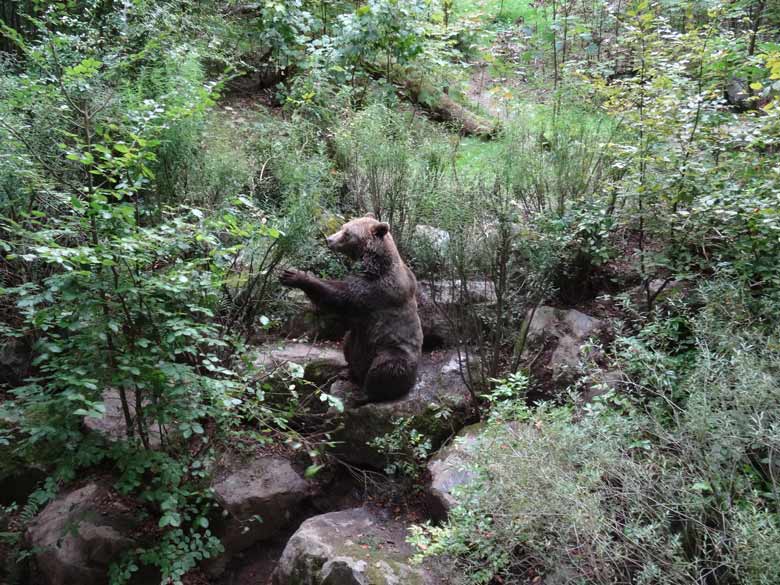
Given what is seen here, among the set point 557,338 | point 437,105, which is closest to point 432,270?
point 557,338

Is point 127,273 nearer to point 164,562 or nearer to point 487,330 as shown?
point 164,562

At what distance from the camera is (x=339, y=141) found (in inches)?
270

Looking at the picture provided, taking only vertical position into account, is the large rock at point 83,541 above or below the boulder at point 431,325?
below

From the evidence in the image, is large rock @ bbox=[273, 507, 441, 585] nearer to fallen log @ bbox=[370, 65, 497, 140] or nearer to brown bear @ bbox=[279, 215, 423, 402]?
brown bear @ bbox=[279, 215, 423, 402]

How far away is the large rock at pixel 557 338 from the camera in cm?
540

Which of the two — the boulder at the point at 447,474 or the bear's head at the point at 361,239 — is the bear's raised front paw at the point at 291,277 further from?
the boulder at the point at 447,474

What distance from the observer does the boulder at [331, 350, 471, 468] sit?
17.0ft

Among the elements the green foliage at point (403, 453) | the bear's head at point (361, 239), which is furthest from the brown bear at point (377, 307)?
the green foliage at point (403, 453)

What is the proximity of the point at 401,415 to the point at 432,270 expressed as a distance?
1.69 m

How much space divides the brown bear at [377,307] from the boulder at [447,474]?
28.8 inches

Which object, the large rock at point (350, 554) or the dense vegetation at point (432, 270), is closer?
the dense vegetation at point (432, 270)

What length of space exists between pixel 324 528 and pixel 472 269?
279 centimetres

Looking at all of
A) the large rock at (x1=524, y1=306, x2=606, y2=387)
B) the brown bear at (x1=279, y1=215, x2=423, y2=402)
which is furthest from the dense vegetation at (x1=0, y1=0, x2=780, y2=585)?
the brown bear at (x1=279, y1=215, x2=423, y2=402)

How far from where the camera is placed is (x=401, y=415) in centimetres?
518
